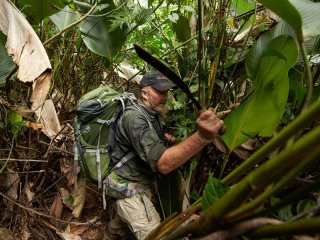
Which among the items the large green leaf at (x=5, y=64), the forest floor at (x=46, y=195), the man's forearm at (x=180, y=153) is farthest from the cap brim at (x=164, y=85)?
the forest floor at (x=46, y=195)

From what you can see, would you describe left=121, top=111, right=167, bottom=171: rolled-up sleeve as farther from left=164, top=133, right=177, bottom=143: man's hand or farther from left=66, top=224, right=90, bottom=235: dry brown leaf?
left=66, top=224, right=90, bottom=235: dry brown leaf

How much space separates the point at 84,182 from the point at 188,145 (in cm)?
110

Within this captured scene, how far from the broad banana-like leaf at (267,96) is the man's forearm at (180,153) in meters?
0.12

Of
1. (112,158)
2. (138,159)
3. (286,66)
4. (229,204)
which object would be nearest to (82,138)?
(112,158)

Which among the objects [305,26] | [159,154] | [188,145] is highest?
[305,26]

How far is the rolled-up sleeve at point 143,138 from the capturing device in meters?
1.44

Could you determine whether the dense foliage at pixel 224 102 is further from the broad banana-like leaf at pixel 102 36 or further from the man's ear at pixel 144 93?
the man's ear at pixel 144 93

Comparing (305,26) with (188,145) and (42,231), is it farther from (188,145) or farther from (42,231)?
(42,231)

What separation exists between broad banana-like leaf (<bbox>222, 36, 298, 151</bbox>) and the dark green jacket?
0.37 meters

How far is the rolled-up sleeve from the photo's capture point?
1443 millimetres

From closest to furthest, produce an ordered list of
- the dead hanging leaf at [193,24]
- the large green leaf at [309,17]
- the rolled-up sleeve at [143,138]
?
the large green leaf at [309,17] → the rolled-up sleeve at [143,138] → the dead hanging leaf at [193,24]

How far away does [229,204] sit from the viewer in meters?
0.43

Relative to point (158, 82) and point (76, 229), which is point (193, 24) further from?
point (76, 229)

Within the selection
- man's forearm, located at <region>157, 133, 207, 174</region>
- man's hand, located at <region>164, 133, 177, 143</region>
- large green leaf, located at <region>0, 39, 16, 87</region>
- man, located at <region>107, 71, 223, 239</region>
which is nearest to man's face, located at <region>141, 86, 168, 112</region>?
man, located at <region>107, 71, 223, 239</region>
